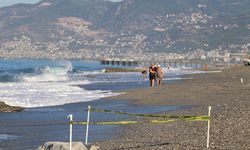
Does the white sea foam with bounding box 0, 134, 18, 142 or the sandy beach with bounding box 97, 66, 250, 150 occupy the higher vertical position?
the sandy beach with bounding box 97, 66, 250, 150

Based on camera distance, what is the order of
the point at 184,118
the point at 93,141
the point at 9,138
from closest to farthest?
the point at 93,141
the point at 9,138
the point at 184,118

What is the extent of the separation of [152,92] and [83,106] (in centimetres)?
796

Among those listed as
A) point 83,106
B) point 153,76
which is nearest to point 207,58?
point 153,76

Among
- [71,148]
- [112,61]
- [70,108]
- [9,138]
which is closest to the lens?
[71,148]

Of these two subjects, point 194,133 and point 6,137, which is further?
point 6,137

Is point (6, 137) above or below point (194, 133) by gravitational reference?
below

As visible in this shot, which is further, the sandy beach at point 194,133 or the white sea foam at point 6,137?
the white sea foam at point 6,137

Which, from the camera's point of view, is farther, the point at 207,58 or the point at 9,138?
the point at 207,58

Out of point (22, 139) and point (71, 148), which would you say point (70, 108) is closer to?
point (22, 139)

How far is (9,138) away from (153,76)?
76.4 ft

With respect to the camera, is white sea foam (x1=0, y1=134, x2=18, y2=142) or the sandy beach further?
white sea foam (x1=0, y1=134, x2=18, y2=142)

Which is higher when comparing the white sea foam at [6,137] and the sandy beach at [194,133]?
the sandy beach at [194,133]

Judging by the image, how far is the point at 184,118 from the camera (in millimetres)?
17562

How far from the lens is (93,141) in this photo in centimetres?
1520
